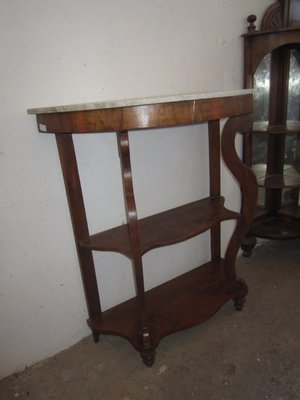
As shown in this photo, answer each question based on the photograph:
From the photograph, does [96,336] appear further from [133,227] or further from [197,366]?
[133,227]

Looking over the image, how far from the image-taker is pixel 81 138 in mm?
1163

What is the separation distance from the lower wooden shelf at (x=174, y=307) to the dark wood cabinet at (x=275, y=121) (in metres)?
0.50

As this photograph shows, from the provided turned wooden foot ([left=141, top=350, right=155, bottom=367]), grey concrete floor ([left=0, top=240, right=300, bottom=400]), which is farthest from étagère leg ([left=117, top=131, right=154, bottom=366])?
grey concrete floor ([left=0, top=240, right=300, bottom=400])

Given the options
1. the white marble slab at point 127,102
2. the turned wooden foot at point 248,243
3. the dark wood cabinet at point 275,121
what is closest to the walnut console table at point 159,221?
the white marble slab at point 127,102

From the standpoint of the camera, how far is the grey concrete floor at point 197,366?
1.09 meters

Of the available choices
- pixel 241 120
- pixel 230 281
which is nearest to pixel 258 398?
pixel 230 281

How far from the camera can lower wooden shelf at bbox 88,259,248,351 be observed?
4.01 ft

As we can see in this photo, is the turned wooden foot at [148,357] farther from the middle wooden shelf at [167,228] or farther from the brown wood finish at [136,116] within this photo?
the brown wood finish at [136,116]

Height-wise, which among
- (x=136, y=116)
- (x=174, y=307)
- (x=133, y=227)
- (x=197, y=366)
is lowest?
(x=197, y=366)

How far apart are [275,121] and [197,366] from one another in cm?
143

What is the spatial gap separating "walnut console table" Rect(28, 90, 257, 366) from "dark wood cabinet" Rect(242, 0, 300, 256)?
15.1 inches

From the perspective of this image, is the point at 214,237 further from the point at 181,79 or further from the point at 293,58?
the point at 293,58

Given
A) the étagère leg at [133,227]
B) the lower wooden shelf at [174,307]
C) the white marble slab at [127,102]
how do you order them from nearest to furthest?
the white marble slab at [127,102]
the étagère leg at [133,227]
the lower wooden shelf at [174,307]

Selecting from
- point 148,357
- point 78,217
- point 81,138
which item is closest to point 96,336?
point 148,357
